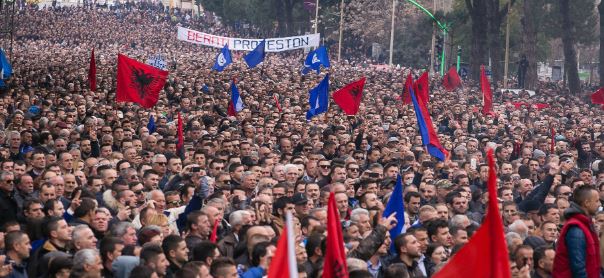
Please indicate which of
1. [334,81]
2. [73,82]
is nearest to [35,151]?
[73,82]

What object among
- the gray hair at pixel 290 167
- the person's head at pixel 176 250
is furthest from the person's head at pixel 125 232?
the gray hair at pixel 290 167

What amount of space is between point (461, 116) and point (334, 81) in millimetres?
13837

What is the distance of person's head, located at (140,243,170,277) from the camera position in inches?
339

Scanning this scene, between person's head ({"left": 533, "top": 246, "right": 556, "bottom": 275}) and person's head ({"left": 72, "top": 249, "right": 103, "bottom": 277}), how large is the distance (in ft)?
10.0

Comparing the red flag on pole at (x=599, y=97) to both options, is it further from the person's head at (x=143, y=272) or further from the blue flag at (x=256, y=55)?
the person's head at (x=143, y=272)

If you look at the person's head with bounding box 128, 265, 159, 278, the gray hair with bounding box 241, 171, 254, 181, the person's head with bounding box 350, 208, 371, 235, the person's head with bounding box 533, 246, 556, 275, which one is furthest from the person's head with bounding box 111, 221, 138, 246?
the gray hair with bounding box 241, 171, 254, 181

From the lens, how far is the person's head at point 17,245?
9.16 metres

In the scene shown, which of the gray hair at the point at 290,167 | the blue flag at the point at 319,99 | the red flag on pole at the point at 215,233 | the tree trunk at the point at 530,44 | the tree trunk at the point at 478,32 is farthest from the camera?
the tree trunk at the point at 530,44

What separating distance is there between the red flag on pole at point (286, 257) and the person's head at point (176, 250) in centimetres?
233

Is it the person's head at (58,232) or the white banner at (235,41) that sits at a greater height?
the white banner at (235,41)

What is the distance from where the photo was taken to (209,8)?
95812mm

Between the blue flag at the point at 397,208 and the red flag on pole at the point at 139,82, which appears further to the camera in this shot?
the red flag on pole at the point at 139,82

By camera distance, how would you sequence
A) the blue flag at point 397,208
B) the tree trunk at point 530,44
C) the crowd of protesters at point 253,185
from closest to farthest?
the crowd of protesters at point 253,185 → the blue flag at point 397,208 → the tree trunk at point 530,44

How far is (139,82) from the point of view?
74.6ft
